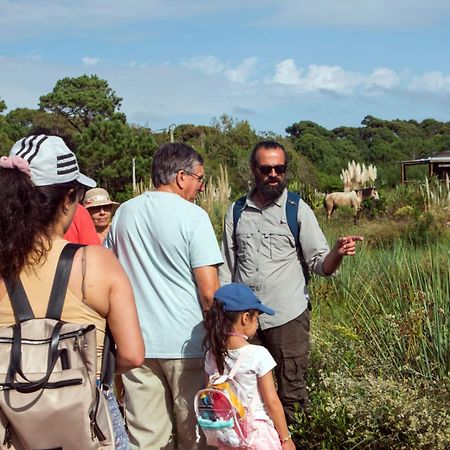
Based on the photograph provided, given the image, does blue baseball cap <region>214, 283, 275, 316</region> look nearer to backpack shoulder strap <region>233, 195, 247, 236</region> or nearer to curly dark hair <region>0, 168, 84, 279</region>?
backpack shoulder strap <region>233, 195, 247, 236</region>

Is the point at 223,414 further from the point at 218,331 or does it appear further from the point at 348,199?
the point at 348,199

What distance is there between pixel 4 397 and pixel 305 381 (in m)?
2.96

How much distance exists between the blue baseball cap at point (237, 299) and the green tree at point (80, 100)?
174 ft

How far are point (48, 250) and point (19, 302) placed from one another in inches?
7.4

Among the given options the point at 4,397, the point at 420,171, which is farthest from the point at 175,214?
the point at 420,171

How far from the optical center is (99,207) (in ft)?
21.1

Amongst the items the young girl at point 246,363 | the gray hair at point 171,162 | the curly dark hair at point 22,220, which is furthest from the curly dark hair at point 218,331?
the curly dark hair at point 22,220

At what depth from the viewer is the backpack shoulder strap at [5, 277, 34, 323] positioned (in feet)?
8.23

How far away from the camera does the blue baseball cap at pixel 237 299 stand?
388 cm

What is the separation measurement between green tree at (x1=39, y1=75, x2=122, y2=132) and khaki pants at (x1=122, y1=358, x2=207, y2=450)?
173ft

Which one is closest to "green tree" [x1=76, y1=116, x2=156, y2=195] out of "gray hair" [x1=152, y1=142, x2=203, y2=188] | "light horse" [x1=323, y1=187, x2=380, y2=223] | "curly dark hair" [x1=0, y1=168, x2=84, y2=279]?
"light horse" [x1=323, y1=187, x2=380, y2=223]

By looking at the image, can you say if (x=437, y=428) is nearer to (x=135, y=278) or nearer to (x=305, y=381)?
(x=305, y=381)

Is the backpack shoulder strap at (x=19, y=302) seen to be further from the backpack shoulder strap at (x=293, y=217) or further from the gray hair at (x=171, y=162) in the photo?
the backpack shoulder strap at (x=293, y=217)

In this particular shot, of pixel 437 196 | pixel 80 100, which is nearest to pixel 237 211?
pixel 437 196
